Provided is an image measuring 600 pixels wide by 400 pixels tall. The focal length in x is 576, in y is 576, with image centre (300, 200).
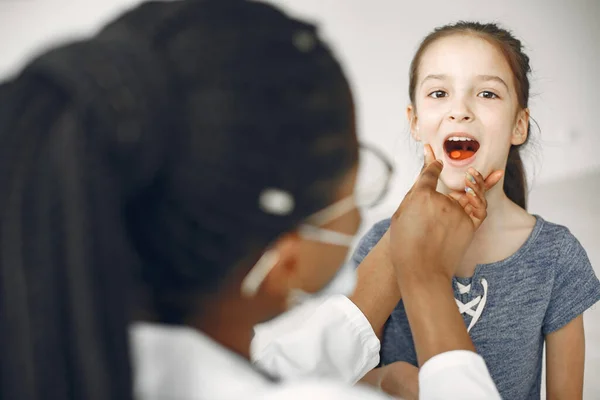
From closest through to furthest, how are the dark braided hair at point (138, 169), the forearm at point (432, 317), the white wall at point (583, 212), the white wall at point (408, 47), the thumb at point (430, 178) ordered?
1. the dark braided hair at point (138, 169)
2. the forearm at point (432, 317)
3. the thumb at point (430, 178)
4. the white wall at point (583, 212)
5. the white wall at point (408, 47)

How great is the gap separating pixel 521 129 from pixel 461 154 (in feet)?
0.43

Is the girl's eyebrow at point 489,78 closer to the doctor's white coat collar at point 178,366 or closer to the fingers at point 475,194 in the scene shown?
the fingers at point 475,194

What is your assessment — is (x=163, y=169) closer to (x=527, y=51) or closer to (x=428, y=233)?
(x=428, y=233)

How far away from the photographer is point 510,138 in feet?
3.18

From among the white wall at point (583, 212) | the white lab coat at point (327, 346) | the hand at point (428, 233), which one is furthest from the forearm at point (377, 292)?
the white wall at point (583, 212)

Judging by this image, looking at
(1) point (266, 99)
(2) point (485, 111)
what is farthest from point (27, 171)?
(2) point (485, 111)

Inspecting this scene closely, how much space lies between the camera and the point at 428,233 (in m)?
0.68

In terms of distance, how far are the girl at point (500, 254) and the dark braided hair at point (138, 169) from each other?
1.74 ft

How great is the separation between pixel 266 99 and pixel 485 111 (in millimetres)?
605

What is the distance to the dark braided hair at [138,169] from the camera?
390 mm

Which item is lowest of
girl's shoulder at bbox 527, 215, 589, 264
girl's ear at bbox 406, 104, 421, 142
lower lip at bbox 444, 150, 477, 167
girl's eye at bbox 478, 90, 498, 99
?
girl's shoulder at bbox 527, 215, 589, 264

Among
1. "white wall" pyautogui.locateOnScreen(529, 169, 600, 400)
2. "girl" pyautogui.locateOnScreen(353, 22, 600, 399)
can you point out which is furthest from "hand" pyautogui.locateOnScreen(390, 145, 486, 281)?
"white wall" pyautogui.locateOnScreen(529, 169, 600, 400)

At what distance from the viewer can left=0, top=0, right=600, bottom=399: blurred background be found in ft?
4.29

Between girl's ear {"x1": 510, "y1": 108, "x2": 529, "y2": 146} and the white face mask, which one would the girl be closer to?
girl's ear {"x1": 510, "y1": 108, "x2": 529, "y2": 146}
